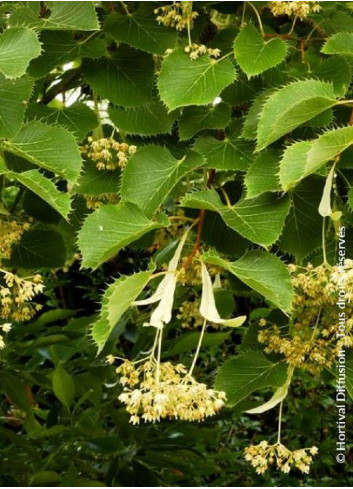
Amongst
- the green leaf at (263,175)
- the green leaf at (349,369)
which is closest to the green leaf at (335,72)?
the green leaf at (263,175)

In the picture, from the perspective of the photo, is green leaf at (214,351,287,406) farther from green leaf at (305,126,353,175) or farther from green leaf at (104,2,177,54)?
green leaf at (104,2,177,54)

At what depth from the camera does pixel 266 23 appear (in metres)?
1.69

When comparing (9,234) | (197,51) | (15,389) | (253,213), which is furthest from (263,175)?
(15,389)

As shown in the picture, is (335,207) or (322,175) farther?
(335,207)

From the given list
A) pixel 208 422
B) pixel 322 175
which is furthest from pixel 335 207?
pixel 208 422

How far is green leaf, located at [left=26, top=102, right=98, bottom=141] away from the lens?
146 centimetres

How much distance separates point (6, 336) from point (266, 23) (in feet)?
4.28

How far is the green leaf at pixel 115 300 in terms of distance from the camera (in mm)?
1047

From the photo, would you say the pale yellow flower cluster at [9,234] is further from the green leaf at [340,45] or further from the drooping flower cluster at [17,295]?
the green leaf at [340,45]

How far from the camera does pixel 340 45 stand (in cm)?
130

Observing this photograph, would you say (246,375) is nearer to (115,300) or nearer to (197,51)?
(115,300)

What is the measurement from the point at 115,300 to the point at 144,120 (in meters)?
0.48

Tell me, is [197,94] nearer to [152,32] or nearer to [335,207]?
[152,32]

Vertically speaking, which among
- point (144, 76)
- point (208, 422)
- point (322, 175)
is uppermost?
point (144, 76)
